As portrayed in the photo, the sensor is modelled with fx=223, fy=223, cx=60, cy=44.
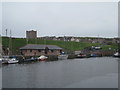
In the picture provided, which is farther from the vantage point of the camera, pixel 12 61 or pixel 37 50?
pixel 37 50

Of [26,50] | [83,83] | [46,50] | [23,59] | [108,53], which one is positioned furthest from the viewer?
[108,53]

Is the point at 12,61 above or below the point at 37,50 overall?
below

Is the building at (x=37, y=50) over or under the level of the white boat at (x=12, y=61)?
over

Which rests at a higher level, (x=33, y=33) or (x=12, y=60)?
(x=33, y=33)

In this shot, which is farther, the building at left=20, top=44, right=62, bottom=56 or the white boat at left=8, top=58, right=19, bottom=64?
the building at left=20, top=44, right=62, bottom=56

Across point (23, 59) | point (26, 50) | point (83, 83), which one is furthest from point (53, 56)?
point (83, 83)

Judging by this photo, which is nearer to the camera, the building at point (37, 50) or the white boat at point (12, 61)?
the white boat at point (12, 61)

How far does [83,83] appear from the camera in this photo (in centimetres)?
2964

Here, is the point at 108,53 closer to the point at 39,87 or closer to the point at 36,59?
the point at 36,59

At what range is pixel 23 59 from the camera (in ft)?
213

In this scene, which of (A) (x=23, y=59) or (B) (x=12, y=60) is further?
(A) (x=23, y=59)

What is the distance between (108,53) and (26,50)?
154 feet

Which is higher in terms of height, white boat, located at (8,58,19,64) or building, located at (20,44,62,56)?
building, located at (20,44,62,56)

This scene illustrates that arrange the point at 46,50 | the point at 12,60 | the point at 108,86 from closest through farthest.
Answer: the point at 108,86, the point at 12,60, the point at 46,50
